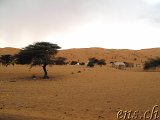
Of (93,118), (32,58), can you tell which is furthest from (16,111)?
(32,58)

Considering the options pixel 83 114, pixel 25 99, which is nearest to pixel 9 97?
pixel 25 99

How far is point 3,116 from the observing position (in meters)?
12.9

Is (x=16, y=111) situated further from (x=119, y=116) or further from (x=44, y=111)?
(x=119, y=116)

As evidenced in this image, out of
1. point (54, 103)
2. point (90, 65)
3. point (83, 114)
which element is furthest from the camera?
point (90, 65)

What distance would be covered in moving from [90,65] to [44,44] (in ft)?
78.1

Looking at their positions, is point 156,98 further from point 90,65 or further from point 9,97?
point 90,65

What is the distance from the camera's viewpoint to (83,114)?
→ 13.7 metres

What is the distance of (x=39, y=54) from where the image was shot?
36.6 metres

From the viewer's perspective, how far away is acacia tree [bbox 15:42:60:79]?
120ft

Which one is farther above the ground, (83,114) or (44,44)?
(44,44)

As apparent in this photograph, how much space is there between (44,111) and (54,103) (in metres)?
2.37

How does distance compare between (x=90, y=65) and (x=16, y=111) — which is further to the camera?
(x=90, y=65)

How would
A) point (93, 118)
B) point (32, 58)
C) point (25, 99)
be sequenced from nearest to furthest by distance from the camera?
point (93, 118) → point (25, 99) → point (32, 58)

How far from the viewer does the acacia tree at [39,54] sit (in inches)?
1444
